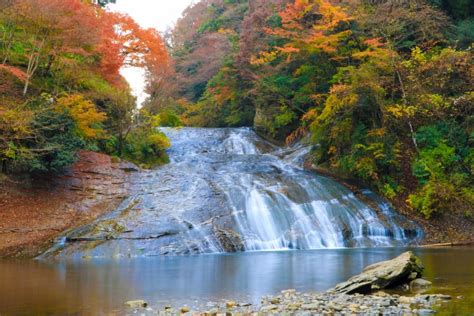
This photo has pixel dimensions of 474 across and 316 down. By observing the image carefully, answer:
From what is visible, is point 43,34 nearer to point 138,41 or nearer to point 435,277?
point 138,41

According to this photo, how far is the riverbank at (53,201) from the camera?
17.8m

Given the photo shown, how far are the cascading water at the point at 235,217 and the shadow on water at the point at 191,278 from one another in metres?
1.23

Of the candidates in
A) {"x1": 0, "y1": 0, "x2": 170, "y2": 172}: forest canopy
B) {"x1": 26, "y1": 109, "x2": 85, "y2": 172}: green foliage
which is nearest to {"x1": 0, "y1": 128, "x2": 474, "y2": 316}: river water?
{"x1": 0, "y1": 0, "x2": 170, "y2": 172}: forest canopy

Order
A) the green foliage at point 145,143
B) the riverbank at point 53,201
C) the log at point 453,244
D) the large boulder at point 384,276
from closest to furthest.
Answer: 1. the large boulder at point 384,276
2. the riverbank at point 53,201
3. the log at point 453,244
4. the green foliage at point 145,143

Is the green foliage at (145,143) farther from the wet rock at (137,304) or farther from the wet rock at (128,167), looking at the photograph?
the wet rock at (137,304)

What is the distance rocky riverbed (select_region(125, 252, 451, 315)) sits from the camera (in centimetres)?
848


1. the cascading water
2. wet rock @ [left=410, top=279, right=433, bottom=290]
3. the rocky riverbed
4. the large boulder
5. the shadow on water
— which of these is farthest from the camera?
the cascading water

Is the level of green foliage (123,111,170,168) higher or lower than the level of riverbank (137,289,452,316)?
higher

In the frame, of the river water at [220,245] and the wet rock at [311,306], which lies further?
the river water at [220,245]

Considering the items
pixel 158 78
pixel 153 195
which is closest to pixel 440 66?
pixel 153 195

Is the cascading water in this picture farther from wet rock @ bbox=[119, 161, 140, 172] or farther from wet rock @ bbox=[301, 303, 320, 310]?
wet rock @ bbox=[301, 303, 320, 310]

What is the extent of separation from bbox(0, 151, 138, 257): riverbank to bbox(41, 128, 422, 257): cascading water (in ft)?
2.47

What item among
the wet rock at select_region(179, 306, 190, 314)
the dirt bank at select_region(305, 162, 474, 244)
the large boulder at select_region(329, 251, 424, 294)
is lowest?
the wet rock at select_region(179, 306, 190, 314)

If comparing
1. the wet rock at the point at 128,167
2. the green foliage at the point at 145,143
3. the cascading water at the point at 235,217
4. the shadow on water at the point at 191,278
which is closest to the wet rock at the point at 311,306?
the shadow on water at the point at 191,278
